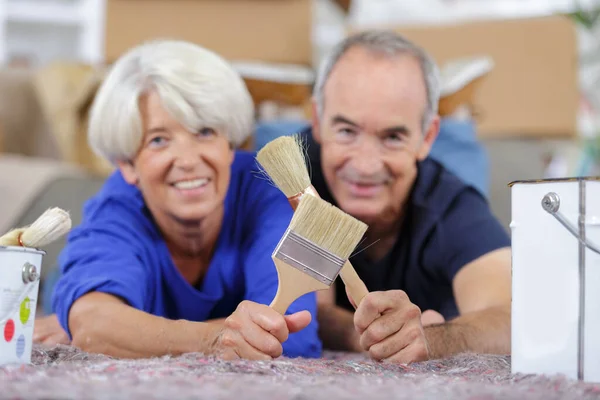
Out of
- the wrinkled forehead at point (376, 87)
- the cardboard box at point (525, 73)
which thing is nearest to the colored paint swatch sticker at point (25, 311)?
the wrinkled forehead at point (376, 87)

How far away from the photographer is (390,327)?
79 cm

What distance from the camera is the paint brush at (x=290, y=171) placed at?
750 millimetres

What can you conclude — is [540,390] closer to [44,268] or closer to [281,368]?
[281,368]

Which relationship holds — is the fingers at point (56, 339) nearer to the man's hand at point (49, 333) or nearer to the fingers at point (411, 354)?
the man's hand at point (49, 333)

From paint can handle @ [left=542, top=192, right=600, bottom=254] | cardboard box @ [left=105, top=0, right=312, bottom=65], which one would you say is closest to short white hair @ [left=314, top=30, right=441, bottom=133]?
paint can handle @ [left=542, top=192, right=600, bottom=254]

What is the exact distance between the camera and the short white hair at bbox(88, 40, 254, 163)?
3.48 feet

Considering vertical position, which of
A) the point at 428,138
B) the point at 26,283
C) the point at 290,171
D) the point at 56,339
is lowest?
the point at 56,339

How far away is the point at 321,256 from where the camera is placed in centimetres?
71

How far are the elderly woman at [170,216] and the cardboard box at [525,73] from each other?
123 cm

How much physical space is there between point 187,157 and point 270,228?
0.15 meters

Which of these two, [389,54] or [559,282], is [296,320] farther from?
[389,54]

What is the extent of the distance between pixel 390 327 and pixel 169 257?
0.44 m

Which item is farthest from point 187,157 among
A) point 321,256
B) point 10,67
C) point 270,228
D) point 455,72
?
point 10,67

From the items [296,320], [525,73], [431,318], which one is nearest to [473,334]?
[431,318]
